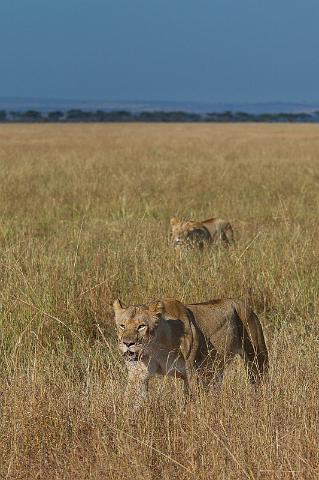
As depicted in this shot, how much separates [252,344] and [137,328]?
769 mm

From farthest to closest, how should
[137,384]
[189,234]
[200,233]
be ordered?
1. [200,233]
2. [189,234]
3. [137,384]

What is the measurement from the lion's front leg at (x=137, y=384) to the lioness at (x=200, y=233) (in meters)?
3.95

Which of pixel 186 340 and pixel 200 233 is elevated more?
pixel 186 340

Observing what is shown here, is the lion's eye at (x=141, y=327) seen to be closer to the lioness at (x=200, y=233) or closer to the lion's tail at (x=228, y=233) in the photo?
the lioness at (x=200, y=233)

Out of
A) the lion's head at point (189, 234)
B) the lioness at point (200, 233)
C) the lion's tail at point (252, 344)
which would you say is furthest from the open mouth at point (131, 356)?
the lion's head at point (189, 234)

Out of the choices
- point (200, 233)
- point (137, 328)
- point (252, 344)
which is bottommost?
point (200, 233)

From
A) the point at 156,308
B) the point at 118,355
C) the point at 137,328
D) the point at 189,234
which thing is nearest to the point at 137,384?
the point at 137,328

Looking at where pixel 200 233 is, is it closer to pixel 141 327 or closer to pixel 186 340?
pixel 186 340

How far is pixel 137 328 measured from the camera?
14.6ft

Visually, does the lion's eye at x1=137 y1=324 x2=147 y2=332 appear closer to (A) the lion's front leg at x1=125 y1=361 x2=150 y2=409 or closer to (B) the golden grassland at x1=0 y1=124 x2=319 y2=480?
(A) the lion's front leg at x1=125 y1=361 x2=150 y2=409

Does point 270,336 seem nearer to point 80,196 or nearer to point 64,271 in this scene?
point 64,271

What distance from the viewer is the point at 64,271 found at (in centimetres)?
688

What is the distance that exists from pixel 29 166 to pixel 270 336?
42.8 ft

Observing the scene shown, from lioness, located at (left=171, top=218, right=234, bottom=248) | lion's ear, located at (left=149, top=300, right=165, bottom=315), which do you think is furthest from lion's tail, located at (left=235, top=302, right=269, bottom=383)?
lioness, located at (left=171, top=218, right=234, bottom=248)
